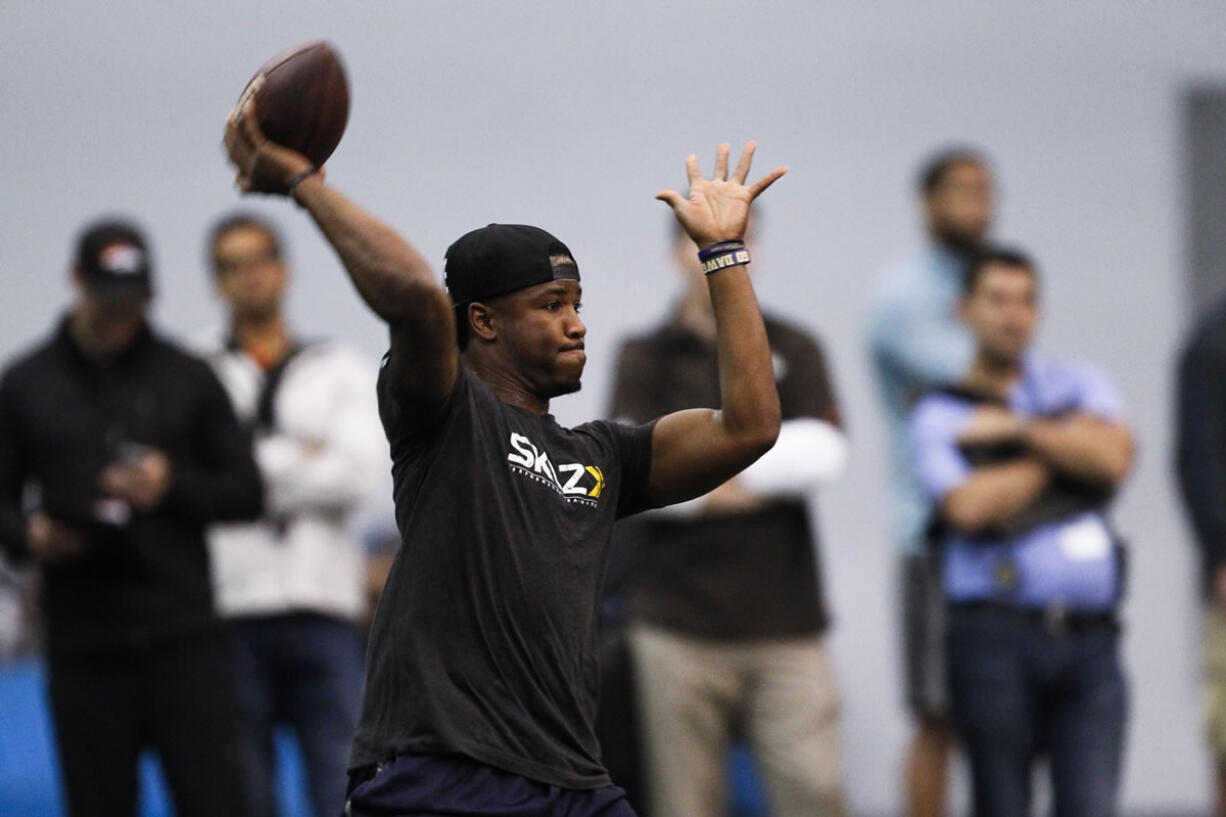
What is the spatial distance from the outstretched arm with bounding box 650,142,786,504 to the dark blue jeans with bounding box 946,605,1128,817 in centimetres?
196

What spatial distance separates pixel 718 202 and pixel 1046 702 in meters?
2.40

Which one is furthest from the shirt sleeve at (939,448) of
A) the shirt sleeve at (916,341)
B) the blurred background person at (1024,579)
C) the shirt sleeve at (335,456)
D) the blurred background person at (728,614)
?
the shirt sleeve at (335,456)

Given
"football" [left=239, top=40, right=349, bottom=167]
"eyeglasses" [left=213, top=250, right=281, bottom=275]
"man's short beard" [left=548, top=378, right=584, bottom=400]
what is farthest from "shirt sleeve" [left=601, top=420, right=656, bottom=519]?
"eyeglasses" [left=213, top=250, right=281, bottom=275]

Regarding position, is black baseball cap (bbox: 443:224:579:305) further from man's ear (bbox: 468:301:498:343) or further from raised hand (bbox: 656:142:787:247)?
raised hand (bbox: 656:142:787:247)

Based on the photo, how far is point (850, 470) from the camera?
8109 millimetres

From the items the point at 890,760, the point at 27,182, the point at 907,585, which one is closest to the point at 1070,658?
the point at 907,585

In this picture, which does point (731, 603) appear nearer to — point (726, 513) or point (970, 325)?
point (726, 513)

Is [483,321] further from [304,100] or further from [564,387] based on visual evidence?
[304,100]

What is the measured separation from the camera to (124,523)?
18.4ft

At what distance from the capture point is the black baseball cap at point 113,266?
18.8 feet

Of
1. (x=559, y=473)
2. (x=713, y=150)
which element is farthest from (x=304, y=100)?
(x=713, y=150)

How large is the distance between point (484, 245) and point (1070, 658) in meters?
2.55

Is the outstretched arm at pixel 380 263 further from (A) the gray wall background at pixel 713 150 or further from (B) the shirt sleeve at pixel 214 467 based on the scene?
(A) the gray wall background at pixel 713 150

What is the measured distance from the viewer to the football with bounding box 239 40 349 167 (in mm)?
3537
